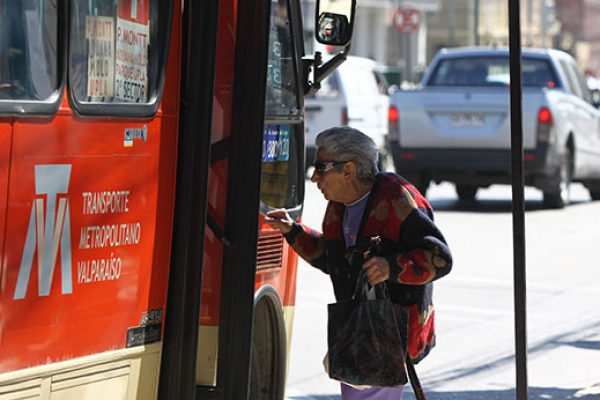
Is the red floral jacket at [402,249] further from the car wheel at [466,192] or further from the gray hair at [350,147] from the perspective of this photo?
the car wheel at [466,192]

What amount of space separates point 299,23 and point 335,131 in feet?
A: 3.77

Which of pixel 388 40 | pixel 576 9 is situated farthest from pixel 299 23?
pixel 576 9

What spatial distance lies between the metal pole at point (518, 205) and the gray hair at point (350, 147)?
54cm

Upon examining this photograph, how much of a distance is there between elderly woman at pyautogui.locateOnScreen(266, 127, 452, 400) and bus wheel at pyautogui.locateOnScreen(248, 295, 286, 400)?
63 cm

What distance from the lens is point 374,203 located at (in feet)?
17.0

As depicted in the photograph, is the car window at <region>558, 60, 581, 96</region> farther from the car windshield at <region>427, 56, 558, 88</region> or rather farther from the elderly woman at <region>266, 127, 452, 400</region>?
the elderly woman at <region>266, 127, 452, 400</region>

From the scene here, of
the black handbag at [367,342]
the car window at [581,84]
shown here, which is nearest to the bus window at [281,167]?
the black handbag at [367,342]

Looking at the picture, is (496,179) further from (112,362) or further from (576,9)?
(576,9)

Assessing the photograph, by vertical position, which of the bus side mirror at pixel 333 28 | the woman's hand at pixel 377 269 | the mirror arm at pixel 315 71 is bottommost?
the woman's hand at pixel 377 269

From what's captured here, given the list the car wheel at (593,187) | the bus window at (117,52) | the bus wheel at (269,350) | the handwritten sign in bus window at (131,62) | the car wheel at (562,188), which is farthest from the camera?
the car wheel at (593,187)

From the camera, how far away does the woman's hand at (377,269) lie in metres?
4.98

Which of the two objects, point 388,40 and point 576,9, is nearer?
point 388,40

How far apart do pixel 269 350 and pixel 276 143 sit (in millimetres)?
837

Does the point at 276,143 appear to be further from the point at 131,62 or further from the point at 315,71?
the point at 131,62
